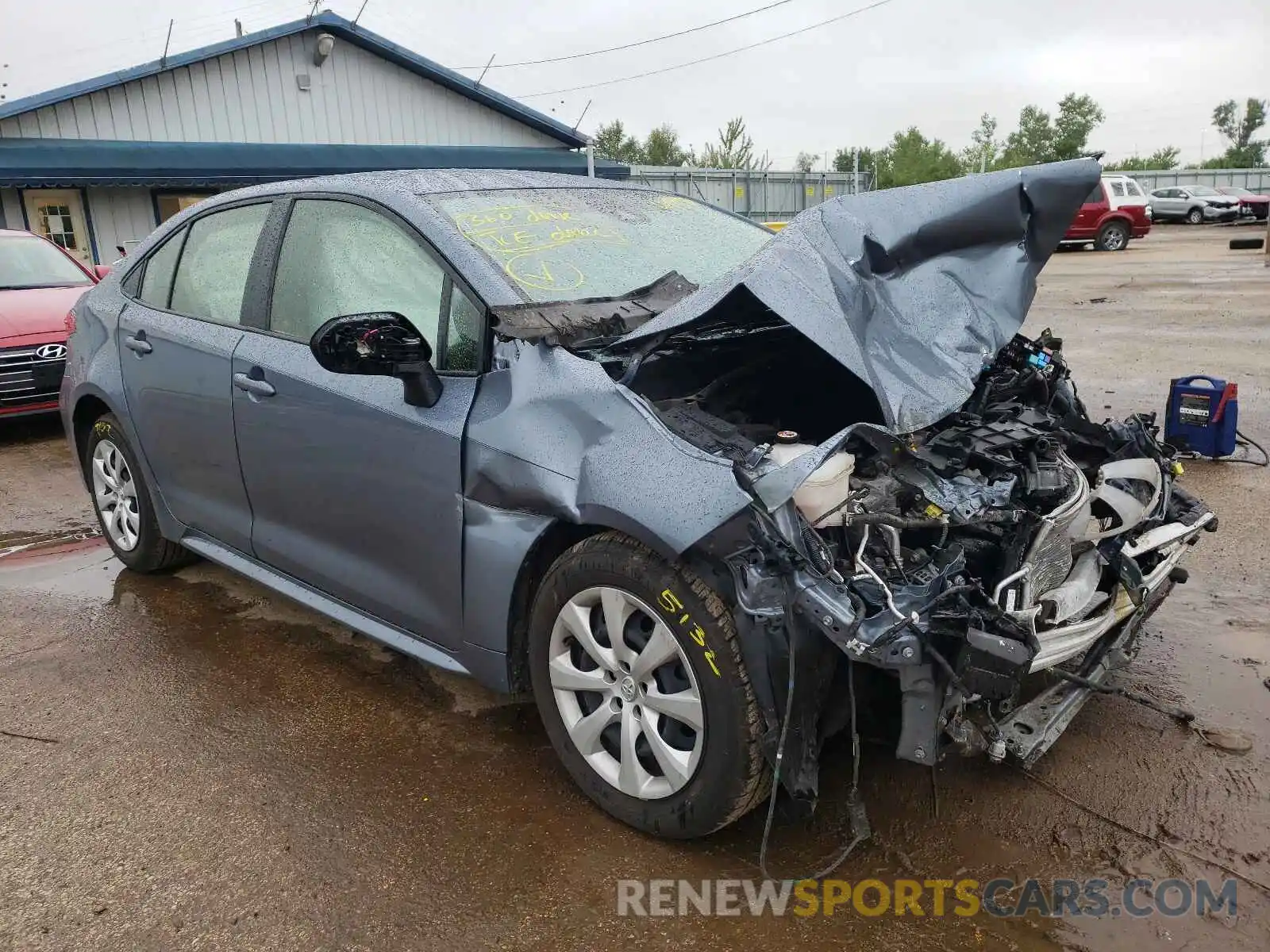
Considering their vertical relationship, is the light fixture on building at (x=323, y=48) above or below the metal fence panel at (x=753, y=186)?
above

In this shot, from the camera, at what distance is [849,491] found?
250cm

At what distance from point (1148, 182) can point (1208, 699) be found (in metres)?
48.4

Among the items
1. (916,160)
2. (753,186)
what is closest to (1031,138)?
(916,160)

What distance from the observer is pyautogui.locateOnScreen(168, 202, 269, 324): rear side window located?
12.4 ft

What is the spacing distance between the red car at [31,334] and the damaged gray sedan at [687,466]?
4.75 m

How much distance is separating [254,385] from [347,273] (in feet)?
1.80

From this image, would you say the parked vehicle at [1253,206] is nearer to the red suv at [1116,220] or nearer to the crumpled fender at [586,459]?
the red suv at [1116,220]

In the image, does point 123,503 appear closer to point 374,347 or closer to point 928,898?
point 374,347

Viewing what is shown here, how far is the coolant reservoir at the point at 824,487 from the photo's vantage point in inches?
94.8

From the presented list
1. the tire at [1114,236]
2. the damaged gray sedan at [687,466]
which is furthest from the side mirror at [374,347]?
the tire at [1114,236]

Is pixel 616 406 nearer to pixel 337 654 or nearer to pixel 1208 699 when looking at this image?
pixel 337 654

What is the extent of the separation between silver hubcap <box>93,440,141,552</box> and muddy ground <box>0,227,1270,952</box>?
1.82 ft

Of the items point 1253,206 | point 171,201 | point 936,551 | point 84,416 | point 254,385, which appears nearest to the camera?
point 936,551

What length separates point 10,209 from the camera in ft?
55.7
